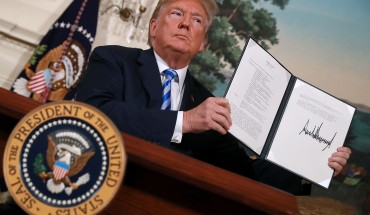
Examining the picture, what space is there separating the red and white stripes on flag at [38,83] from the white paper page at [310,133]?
8.81ft

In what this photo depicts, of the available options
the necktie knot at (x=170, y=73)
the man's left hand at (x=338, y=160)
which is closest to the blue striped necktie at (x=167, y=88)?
the necktie knot at (x=170, y=73)

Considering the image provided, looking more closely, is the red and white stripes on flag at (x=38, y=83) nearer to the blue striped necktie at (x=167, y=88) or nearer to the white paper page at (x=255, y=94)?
the blue striped necktie at (x=167, y=88)

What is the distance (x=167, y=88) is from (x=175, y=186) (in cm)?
94

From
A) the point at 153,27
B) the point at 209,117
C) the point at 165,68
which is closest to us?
the point at 209,117

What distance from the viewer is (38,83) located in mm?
4129

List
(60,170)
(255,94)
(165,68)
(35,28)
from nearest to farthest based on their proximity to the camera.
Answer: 1. (60,170)
2. (255,94)
3. (165,68)
4. (35,28)

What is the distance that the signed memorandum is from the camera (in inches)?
68.5

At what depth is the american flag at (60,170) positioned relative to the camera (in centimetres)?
85

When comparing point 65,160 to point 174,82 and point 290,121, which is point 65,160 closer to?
point 174,82

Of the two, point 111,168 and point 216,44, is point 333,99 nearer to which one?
point 111,168

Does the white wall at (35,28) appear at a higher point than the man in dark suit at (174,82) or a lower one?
higher

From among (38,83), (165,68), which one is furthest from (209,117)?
(38,83)

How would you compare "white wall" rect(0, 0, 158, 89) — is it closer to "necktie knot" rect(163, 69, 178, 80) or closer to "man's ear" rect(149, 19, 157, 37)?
"man's ear" rect(149, 19, 157, 37)
